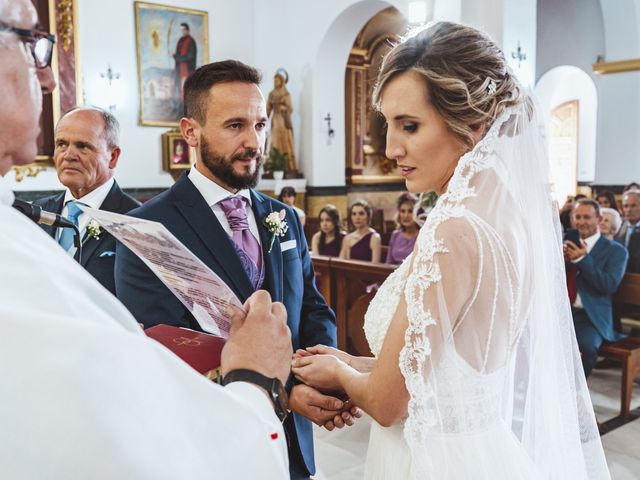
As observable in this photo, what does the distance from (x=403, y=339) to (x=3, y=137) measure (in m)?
0.91

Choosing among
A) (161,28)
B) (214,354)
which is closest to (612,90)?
(161,28)

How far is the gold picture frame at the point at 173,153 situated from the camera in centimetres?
1041

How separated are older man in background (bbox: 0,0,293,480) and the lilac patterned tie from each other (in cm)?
113

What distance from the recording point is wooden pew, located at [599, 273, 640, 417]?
4.46m

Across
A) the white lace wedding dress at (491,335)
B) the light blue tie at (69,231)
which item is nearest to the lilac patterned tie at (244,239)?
the white lace wedding dress at (491,335)

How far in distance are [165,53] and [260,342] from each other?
1028 centimetres

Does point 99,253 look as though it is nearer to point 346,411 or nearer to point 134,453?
point 346,411

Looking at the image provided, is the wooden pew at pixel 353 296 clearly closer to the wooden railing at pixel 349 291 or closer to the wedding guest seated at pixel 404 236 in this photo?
the wooden railing at pixel 349 291

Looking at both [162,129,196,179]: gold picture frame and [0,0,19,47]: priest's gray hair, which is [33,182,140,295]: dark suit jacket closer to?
[0,0,19,47]: priest's gray hair

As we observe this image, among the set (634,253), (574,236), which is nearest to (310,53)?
(634,253)

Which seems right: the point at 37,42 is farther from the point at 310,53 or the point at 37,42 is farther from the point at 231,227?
the point at 310,53

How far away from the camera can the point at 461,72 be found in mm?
1502

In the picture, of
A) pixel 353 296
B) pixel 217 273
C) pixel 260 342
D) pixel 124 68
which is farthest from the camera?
pixel 124 68

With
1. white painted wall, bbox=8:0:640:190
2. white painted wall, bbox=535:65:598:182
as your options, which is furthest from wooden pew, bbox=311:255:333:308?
white painted wall, bbox=535:65:598:182
